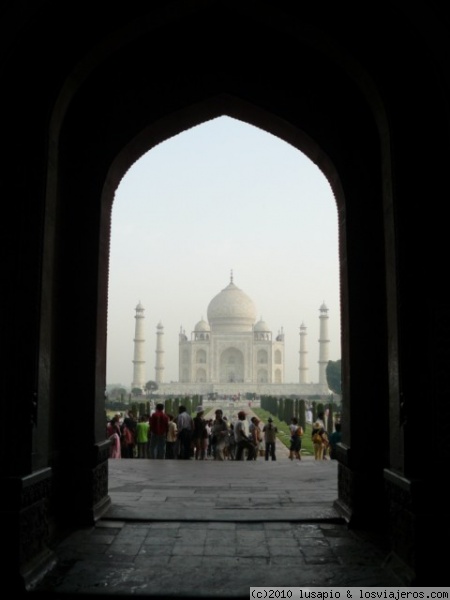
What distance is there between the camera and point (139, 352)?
55125mm

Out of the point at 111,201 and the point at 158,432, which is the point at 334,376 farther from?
the point at 111,201

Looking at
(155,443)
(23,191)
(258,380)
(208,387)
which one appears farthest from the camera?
(258,380)

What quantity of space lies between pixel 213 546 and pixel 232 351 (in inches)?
2032

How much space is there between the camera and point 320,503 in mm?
4742

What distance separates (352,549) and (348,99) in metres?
3.04

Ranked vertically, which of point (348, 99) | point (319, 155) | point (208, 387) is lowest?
point (208, 387)

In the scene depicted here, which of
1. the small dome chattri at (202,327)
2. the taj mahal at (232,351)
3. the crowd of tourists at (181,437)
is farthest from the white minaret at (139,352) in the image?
the crowd of tourists at (181,437)

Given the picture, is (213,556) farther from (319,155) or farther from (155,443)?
(155,443)

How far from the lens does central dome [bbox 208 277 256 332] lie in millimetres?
54062

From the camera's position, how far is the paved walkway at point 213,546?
117 inches

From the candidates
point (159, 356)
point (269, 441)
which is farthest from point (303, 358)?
point (269, 441)

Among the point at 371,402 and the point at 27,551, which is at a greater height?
the point at 371,402

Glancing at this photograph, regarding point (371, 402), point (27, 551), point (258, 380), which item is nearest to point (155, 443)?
point (371, 402)

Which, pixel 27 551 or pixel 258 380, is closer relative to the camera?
pixel 27 551
